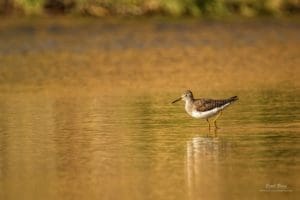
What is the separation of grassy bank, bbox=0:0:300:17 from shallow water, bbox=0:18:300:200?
3.07 metres

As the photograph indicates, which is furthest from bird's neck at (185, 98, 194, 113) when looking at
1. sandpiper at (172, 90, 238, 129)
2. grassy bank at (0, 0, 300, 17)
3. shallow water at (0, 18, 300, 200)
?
grassy bank at (0, 0, 300, 17)

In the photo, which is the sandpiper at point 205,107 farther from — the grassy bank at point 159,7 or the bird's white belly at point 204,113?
the grassy bank at point 159,7

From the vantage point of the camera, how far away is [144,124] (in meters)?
16.0

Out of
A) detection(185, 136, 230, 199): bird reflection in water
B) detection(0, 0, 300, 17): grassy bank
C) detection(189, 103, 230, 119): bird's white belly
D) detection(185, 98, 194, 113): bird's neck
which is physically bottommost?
detection(185, 136, 230, 199): bird reflection in water

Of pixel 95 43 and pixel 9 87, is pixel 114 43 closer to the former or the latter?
A: pixel 95 43

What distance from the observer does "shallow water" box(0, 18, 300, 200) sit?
12086mm

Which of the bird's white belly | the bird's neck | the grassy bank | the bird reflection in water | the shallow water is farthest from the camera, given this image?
the grassy bank

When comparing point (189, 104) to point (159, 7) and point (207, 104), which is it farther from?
point (159, 7)

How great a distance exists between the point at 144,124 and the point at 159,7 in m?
15.5

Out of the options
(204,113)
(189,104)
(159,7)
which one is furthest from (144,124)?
(159,7)

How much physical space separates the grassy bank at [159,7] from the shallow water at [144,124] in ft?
10.1

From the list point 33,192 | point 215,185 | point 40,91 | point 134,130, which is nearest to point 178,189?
point 215,185

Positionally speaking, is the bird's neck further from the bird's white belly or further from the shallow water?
the shallow water

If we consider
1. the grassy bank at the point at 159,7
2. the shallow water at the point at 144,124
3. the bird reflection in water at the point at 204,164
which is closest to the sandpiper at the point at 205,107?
the shallow water at the point at 144,124
